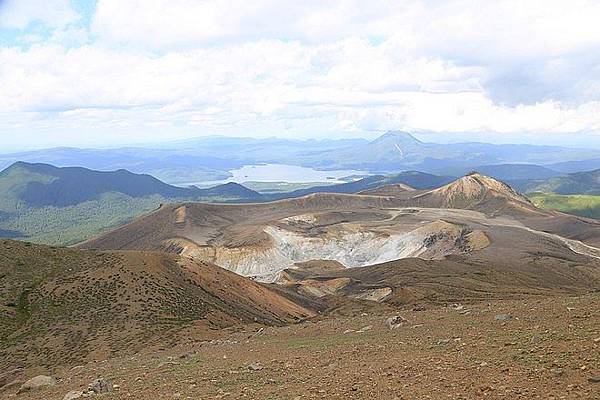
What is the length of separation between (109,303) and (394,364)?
3037 centimetres

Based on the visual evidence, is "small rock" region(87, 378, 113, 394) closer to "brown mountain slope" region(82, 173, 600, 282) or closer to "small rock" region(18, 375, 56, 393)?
"small rock" region(18, 375, 56, 393)

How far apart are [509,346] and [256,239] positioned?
118813 mm

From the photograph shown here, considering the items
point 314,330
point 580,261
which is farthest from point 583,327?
point 580,261

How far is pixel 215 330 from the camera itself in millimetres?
37312

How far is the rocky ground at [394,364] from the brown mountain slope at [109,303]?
506 cm

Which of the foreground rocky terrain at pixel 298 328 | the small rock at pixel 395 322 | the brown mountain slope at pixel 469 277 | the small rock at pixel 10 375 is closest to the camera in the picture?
the foreground rocky terrain at pixel 298 328

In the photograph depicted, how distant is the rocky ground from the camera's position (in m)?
13.3

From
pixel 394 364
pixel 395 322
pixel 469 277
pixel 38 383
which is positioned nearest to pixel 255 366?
pixel 394 364

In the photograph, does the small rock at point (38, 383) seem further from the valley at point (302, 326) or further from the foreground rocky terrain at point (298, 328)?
the valley at point (302, 326)

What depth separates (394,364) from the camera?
17188 millimetres

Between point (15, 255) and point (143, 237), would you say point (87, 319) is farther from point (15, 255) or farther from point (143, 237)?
point (143, 237)

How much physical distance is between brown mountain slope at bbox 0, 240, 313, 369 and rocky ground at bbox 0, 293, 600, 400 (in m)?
5.06

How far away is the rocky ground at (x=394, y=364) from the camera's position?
43.7ft

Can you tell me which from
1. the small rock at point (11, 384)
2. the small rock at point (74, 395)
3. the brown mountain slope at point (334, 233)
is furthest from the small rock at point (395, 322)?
the brown mountain slope at point (334, 233)
